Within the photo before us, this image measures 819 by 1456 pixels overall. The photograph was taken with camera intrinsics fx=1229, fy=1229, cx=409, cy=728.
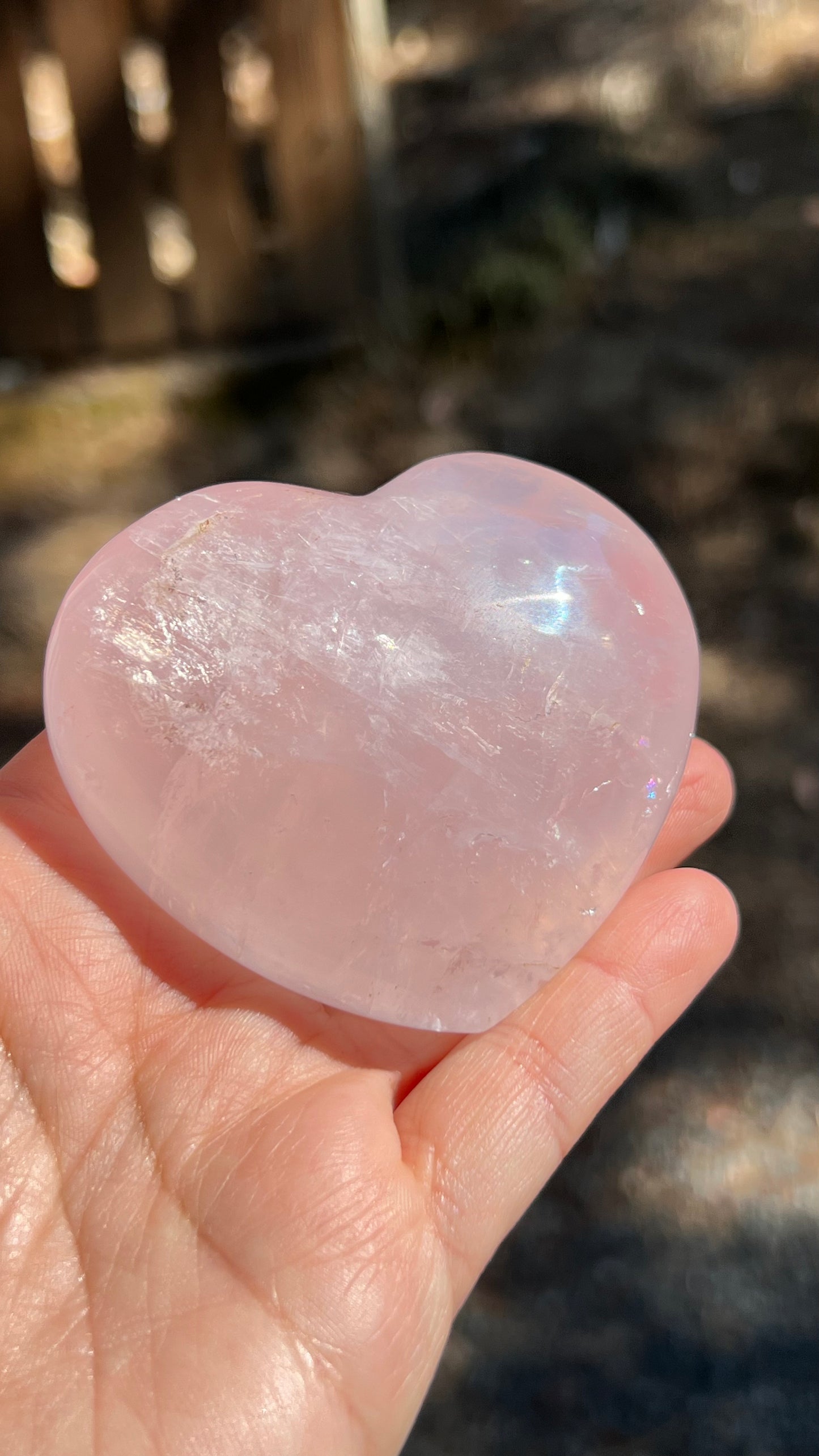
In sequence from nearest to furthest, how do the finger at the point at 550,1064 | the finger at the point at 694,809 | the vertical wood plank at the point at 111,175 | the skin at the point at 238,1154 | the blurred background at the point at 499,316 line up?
the skin at the point at 238,1154 < the finger at the point at 550,1064 < the finger at the point at 694,809 < the blurred background at the point at 499,316 < the vertical wood plank at the point at 111,175

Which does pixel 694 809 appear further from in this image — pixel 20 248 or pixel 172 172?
pixel 20 248

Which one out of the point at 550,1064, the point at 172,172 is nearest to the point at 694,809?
the point at 550,1064

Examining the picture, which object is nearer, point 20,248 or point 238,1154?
point 238,1154

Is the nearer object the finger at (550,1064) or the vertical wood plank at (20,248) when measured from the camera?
the finger at (550,1064)

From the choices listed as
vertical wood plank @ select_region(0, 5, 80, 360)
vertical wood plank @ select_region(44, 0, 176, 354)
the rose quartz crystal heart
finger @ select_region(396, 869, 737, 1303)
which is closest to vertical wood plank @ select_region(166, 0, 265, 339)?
vertical wood plank @ select_region(44, 0, 176, 354)

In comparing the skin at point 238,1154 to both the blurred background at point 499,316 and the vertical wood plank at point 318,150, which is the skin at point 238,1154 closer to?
the blurred background at point 499,316

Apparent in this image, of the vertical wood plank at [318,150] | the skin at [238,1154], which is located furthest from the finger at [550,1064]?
the vertical wood plank at [318,150]
